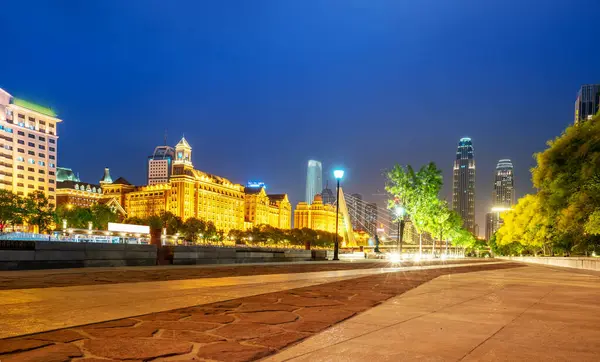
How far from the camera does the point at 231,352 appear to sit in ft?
15.2

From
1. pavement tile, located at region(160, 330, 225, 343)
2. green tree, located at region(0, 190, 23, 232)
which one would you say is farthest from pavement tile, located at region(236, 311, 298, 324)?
green tree, located at region(0, 190, 23, 232)

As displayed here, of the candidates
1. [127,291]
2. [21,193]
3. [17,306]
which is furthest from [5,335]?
[21,193]

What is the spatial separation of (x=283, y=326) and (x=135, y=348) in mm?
2033

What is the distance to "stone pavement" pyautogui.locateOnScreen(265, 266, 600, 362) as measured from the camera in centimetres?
462

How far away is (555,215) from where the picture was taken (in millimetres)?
28812

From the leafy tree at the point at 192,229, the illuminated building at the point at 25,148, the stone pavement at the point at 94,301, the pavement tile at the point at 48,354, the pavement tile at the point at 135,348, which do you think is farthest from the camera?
the illuminated building at the point at 25,148

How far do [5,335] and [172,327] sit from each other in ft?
5.66

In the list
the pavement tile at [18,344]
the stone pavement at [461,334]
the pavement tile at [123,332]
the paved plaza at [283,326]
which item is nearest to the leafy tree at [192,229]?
the paved plaza at [283,326]

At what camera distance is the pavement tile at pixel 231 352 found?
4.44 meters

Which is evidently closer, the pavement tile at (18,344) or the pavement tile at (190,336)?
the pavement tile at (18,344)

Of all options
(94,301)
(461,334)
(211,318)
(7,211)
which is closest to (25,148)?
(7,211)

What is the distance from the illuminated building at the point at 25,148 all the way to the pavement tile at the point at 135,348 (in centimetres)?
17760

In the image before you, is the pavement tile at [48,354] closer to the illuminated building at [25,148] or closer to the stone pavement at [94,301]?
the stone pavement at [94,301]

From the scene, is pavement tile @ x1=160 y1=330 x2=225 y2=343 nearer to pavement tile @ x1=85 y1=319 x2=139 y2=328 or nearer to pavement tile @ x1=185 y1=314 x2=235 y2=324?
pavement tile @ x1=85 y1=319 x2=139 y2=328
